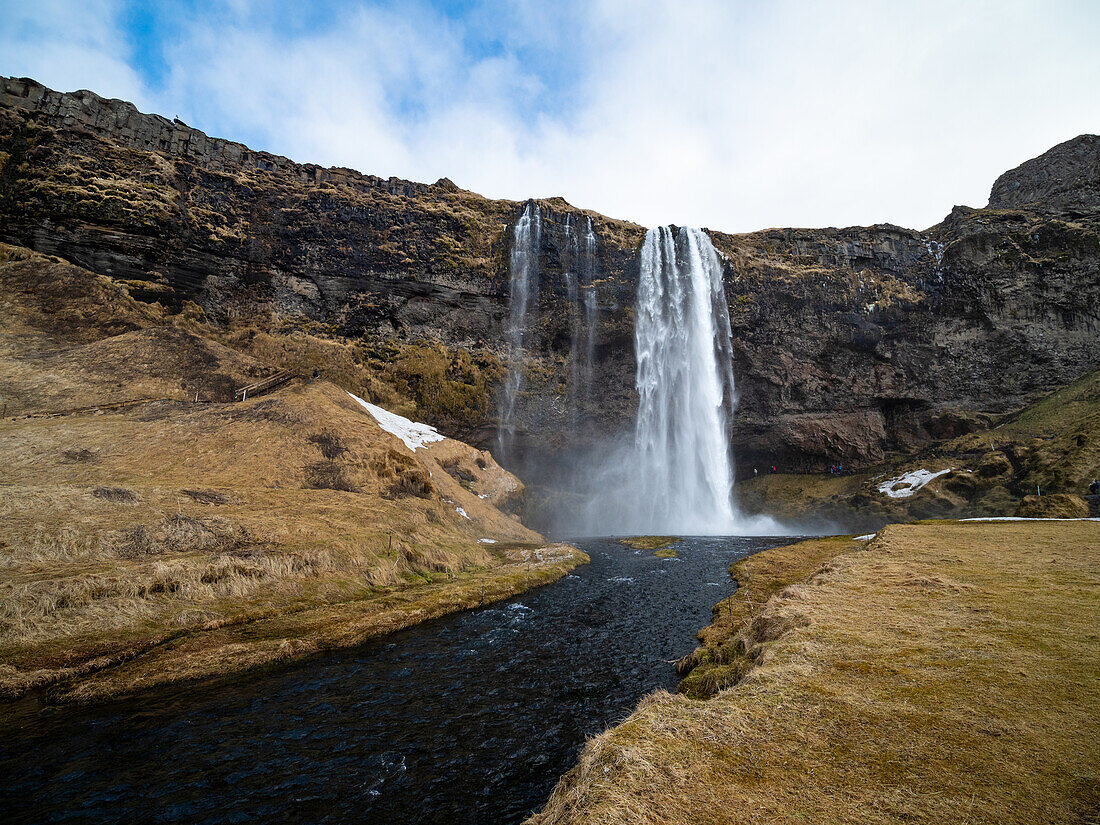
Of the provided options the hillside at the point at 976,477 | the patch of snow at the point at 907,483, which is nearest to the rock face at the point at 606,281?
the hillside at the point at 976,477

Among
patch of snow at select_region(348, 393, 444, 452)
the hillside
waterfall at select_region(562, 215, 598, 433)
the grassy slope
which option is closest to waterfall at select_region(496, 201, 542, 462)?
waterfall at select_region(562, 215, 598, 433)

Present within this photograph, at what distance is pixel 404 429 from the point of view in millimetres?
47375

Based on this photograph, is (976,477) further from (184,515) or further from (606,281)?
(184,515)

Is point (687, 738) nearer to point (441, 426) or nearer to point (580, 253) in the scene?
point (441, 426)

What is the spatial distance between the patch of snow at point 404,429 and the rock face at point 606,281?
461 inches

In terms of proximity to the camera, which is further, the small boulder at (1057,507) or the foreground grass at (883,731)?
the small boulder at (1057,507)

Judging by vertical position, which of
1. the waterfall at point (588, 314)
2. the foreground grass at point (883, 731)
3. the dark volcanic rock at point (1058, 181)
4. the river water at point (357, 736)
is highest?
the dark volcanic rock at point (1058, 181)

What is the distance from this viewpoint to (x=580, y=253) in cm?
6444

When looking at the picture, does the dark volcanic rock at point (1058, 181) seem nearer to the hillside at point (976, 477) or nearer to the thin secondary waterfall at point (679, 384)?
the hillside at point (976, 477)

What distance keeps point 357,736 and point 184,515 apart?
14.3 meters

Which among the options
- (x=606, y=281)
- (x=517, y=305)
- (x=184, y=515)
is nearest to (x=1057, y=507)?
(x=606, y=281)

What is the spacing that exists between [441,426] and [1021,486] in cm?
6065

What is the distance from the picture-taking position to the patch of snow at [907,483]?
189 feet

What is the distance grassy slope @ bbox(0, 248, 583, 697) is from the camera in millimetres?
13945
